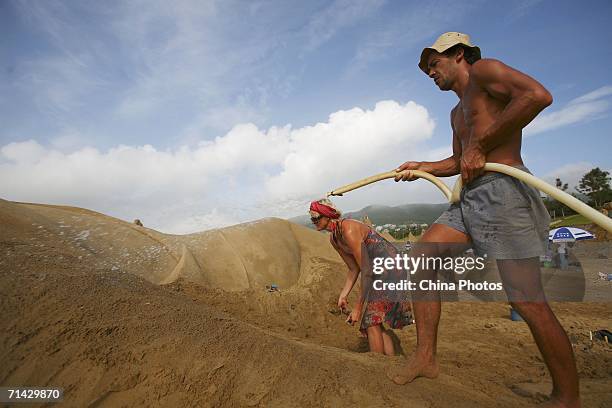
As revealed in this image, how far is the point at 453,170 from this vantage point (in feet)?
8.94

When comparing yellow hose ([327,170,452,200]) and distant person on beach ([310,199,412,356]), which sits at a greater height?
yellow hose ([327,170,452,200])

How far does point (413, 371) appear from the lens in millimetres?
2104

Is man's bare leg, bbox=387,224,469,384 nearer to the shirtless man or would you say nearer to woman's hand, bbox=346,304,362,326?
the shirtless man

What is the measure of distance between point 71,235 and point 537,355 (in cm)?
594

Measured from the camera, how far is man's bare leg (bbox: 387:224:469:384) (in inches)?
84.0

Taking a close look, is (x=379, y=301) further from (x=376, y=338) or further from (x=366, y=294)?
(x=376, y=338)

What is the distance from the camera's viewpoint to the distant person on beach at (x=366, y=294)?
3.32 metres

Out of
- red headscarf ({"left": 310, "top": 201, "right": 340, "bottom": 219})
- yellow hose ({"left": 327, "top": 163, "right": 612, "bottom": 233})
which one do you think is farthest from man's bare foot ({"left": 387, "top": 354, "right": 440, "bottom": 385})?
red headscarf ({"left": 310, "top": 201, "right": 340, "bottom": 219})

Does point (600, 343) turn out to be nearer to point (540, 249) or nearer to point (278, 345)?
point (540, 249)

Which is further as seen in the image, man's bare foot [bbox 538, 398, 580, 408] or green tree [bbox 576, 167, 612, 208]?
green tree [bbox 576, 167, 612, 208]

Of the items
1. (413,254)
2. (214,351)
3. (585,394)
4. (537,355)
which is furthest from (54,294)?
(537,355)

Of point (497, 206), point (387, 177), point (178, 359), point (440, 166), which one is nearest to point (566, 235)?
point (440, 166)

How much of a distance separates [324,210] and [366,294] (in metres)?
0.95

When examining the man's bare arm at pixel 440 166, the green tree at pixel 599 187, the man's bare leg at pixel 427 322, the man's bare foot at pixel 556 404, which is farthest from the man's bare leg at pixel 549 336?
the green tree at pixel 599 187
